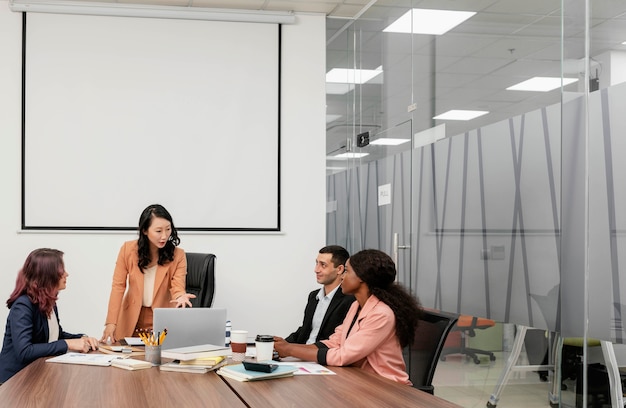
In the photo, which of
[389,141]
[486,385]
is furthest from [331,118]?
[486,385]

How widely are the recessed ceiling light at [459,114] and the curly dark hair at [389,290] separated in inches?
45.6

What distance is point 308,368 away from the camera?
299 cm

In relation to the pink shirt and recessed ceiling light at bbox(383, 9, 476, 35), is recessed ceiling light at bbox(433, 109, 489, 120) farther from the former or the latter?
the pink shirt

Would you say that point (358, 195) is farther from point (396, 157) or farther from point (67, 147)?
point (67, 147)

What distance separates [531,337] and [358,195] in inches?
110

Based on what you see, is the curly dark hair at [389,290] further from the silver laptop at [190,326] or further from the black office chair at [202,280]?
the black office chair at [202,280]

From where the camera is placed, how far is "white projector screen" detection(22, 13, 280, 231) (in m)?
5.87

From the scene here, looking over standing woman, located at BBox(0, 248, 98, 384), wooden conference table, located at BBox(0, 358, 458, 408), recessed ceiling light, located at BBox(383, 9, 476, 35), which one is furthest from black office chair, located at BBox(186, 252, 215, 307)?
recessed ceiling light, located at BBox(383, 9, 476, 35)

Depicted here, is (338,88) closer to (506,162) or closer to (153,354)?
(506,162)

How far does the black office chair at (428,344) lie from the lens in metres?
3.06

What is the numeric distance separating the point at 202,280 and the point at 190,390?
85.9 inches

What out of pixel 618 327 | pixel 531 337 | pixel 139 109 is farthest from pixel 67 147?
pixel 618 327

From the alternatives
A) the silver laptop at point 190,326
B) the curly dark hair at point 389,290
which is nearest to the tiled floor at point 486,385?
the curly dark hair at point 389,290

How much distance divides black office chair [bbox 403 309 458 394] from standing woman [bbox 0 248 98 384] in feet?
4.85
